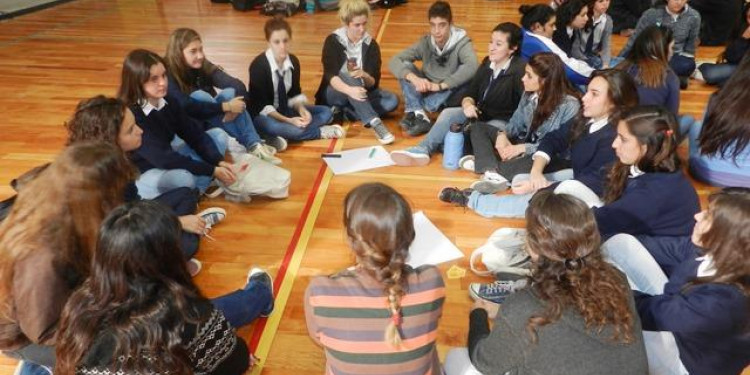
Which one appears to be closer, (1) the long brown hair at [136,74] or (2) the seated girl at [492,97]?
(1) the long brown hair at [136,74]

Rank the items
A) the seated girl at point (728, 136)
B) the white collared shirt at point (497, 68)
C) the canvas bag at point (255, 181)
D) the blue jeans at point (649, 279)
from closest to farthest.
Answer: the blue jeans at point (649, 279), the seated girl at point (728, 136), the canvas bag at point (255, 181), the white collared shirt at point (497, 68)

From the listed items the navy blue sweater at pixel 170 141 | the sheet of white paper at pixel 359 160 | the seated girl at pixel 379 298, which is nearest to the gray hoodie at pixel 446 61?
the sheet of white paper at pixel 359 160

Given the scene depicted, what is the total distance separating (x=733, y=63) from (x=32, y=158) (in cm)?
549

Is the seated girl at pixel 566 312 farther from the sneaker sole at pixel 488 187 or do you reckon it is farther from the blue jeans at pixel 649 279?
the sneaker sole at pixel 488 187

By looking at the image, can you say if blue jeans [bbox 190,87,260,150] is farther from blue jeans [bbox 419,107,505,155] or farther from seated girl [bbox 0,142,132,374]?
seated girl [bbox 0,142,132,374]

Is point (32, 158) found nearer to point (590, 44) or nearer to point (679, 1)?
point (590, 44)

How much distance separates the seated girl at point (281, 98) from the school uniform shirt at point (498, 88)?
101 centimetres

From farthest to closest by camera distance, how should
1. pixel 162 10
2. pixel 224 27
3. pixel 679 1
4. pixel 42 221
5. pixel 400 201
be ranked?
pixel 162 10, pixel 224 27, pixel 679 1, pixel 42 221, pixel 400 201

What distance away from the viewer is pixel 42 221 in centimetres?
143

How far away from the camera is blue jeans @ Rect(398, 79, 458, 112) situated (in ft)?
12.4

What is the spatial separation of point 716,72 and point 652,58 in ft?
5.95

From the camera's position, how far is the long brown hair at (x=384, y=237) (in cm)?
127

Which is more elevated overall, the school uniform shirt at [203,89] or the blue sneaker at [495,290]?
the school uniform shirt at [203,89]

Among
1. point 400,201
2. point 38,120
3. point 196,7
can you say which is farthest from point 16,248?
point 196,7
